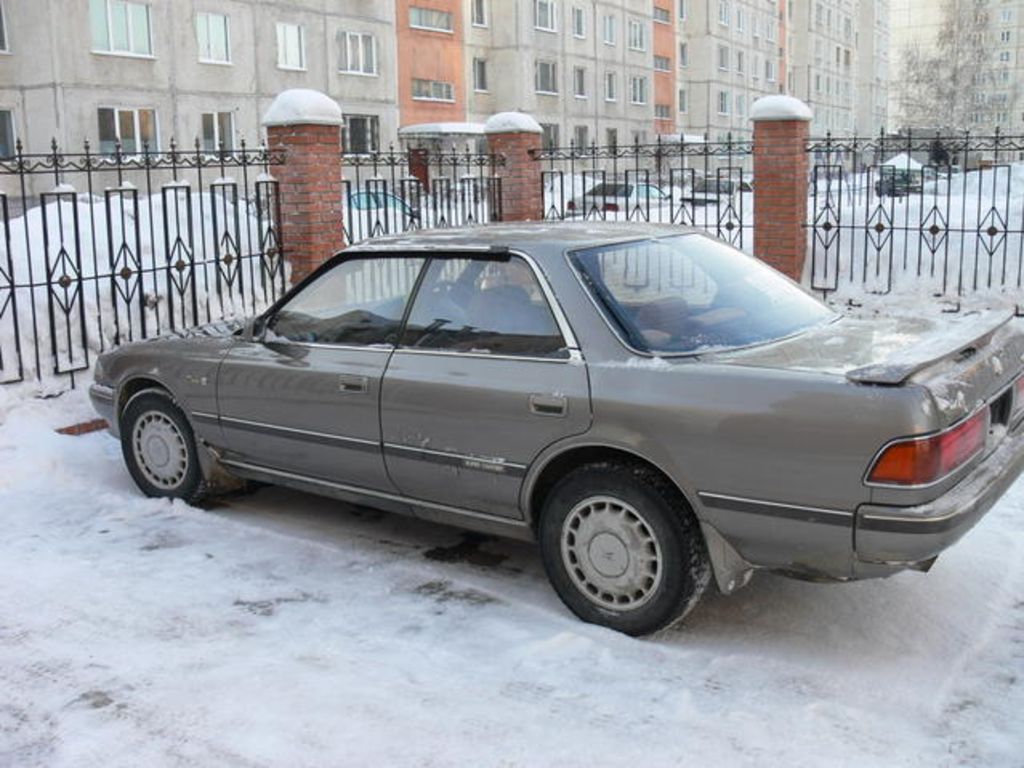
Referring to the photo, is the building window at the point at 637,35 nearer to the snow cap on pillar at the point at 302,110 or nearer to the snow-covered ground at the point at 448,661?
the snow cap on pillar at the point at 302,110

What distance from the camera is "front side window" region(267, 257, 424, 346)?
5219 mm

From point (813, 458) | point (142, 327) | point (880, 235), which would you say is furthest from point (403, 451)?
point (880, 235)

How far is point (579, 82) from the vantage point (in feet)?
166

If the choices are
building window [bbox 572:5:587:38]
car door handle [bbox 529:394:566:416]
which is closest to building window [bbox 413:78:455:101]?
building window [bbox 572:5:587:38]

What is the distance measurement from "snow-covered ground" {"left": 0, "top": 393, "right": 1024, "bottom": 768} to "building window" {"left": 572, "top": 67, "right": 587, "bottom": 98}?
46.5m

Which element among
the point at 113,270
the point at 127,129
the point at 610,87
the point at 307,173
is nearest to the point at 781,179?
the point at 307,173

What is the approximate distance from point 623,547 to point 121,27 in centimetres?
2929

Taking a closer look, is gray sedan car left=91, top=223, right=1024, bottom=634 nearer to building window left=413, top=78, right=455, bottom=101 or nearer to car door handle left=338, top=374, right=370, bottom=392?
car door handle left=338, top=374, right=370, bottom=392

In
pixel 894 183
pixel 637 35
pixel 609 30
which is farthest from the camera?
pixel 637 35

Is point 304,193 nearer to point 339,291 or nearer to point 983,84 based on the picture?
point 339,291

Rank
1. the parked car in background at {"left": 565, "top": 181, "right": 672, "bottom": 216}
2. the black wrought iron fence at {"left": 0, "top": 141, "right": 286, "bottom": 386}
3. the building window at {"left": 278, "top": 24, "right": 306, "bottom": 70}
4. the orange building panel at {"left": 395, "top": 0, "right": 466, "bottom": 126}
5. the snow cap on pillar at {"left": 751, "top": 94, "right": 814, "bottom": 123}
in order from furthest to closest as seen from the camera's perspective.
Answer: the orange building panel at {"left": 395, "top": 0, "right": 466, "bottom": 126}, the building window at {"left": 278, "top": 24, "right": 306, "bottom": 70}, the parked car in background at {"left": 565, "top": 181, "right": 672, "bottom": 216}, the snow cap on pillar at {"left": 751, "top": 94, "right": 814, "bottom": 123}, the black wrought iron fence at {"left": 0, "top": 141, "right": 286, "bottom": 386}

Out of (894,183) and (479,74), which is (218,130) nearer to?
(479,74)

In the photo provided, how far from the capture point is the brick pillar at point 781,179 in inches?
462

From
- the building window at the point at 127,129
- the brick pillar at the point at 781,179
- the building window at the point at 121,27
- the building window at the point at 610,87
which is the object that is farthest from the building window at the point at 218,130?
the building window at the point at 610,87
